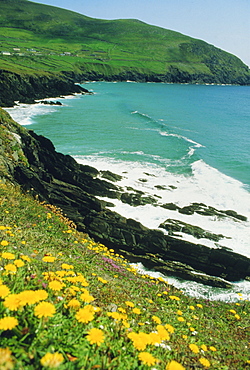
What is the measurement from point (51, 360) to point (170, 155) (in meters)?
38.4

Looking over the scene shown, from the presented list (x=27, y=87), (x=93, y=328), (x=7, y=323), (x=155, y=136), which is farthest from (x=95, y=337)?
(x=27, y=87)

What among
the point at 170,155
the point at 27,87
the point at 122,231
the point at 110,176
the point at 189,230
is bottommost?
the point at 189,230

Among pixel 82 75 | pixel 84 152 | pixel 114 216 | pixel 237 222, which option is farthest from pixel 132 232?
pixel 82 75

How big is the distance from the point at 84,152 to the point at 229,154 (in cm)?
2185

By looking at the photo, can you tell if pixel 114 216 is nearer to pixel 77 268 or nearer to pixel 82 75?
pixel 77 268

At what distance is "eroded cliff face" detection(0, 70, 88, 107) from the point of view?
71062 millimetres

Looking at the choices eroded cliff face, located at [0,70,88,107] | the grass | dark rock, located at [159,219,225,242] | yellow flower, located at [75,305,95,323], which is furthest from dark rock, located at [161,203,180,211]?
eroded cliff face, located at [0,70,88,107]

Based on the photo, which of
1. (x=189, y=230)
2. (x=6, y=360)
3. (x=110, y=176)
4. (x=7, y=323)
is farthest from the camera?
(x=110, y=176)

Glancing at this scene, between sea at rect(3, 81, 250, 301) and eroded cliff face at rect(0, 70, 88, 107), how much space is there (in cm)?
485

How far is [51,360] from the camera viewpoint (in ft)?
7.68

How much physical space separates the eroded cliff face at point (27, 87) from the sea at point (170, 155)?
15.9 feet

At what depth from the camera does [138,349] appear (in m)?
3.04

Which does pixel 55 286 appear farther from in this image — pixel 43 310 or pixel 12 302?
pixel 12 302

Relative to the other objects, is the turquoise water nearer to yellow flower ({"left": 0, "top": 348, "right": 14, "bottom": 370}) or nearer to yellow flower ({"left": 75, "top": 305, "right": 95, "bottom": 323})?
yellow flower ({"left": 75, "top": 305, "right": 95, "bottom": 323})
